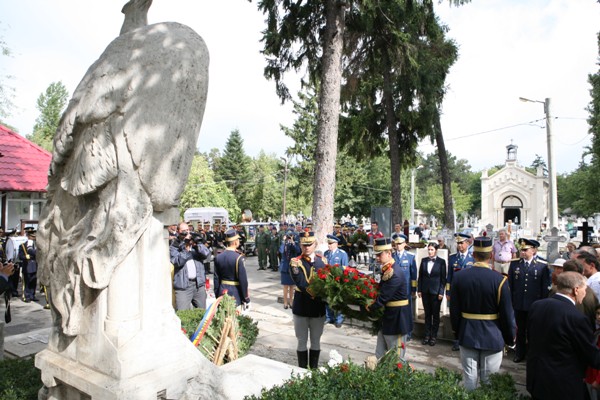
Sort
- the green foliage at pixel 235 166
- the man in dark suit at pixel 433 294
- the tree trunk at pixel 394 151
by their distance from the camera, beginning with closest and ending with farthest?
the man in dark suit at pixel 433 294 < the tree trunk at pixel 394 151 < the green foliage at pixel 235 166

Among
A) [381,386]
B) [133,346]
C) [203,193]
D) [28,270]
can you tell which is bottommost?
[28,270]

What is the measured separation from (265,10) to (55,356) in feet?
38.2

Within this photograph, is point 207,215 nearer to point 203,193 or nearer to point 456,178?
point 203,193

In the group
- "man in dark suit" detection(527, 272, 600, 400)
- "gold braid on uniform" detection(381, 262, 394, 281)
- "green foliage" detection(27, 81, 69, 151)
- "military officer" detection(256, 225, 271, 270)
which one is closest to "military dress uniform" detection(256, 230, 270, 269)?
"military officer" detection(256, 225, 271, 270)

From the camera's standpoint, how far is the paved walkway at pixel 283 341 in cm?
673

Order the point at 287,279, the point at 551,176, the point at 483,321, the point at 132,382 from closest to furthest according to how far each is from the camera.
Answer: the point at 132,382 → the point at 483,321 → the point at 287,279 → the point at 551,176

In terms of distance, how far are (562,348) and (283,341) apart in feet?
17.3

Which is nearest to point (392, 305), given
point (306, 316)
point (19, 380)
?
point (306, 316)

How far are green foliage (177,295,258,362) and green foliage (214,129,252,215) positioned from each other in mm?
49864

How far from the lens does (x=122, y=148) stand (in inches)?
125

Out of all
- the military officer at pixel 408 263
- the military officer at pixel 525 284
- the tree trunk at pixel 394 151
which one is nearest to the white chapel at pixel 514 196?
the tree trunk at pixel 394 151

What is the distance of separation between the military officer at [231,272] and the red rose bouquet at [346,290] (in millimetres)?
1914

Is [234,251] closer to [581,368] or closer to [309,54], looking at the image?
[581,368]

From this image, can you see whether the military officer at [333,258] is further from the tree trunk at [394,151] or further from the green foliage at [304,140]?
the green foliage at [304,140]
